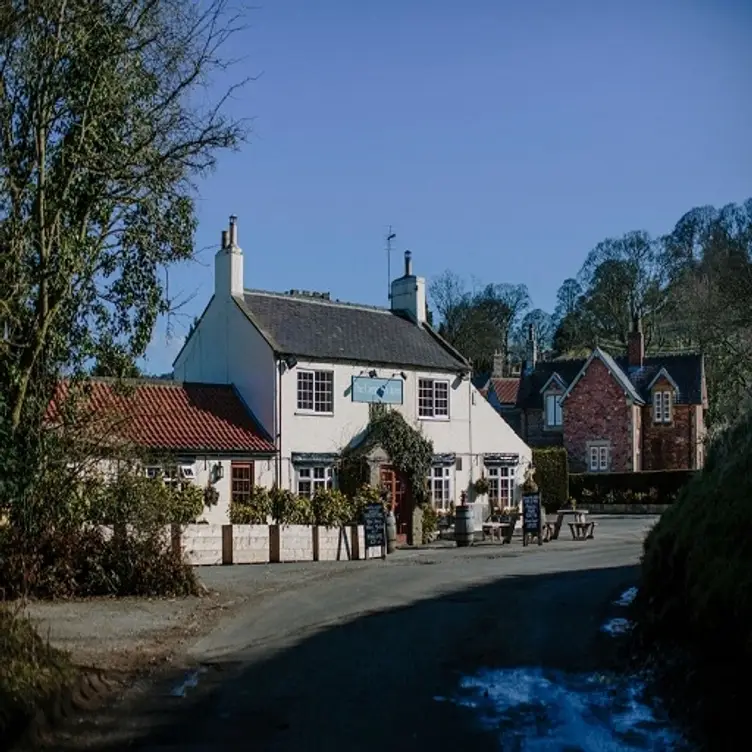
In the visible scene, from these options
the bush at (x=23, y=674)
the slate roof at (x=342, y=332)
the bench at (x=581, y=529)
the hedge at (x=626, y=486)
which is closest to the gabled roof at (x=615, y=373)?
the hedge at (x=626, y=486)

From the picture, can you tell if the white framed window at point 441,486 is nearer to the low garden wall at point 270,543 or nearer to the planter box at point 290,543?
the low garden wall at point 270,543

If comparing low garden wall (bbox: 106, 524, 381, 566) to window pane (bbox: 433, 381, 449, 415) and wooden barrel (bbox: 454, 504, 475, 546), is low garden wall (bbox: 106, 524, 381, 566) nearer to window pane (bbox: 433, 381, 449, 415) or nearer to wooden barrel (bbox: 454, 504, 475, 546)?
wooden barrel (bbox: 454, 504, 475, 546)

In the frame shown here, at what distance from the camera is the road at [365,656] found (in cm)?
831

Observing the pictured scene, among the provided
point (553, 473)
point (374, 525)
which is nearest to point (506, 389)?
point (553, 473)

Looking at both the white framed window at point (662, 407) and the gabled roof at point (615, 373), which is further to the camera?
the white framed window at point (662, 407)

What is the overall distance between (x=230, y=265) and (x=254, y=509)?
829 centimetres

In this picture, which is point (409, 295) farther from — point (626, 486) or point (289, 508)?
point (626, 486)

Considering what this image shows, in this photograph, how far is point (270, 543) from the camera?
24391 mm

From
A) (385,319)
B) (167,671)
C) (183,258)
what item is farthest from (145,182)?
(385,319)

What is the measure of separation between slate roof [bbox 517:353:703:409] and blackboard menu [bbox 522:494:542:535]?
27223 millimetres

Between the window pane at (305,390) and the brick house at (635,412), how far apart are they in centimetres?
2780

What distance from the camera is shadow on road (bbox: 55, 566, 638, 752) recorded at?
8188mm

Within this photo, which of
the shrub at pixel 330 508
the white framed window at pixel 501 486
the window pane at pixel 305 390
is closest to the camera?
the shrub at pixel 330 508

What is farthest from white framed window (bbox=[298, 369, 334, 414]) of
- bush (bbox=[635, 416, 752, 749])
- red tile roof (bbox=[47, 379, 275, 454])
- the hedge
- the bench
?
the hedge
